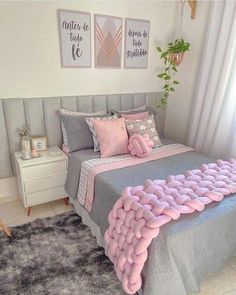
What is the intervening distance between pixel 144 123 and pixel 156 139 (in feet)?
0.71

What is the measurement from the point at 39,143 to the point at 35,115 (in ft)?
0.93

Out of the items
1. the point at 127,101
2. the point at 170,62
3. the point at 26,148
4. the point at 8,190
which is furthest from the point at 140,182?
the point at 170,62

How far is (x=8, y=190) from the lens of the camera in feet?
8.31

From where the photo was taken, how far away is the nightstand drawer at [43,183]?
7.16 feet

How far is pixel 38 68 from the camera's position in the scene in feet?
7.56

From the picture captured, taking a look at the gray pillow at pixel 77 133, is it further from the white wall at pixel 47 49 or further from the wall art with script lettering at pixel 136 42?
the wall art with script lettering at pixel 136 42

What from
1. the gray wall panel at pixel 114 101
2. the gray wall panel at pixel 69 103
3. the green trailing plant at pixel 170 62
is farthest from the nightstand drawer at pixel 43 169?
the green trailing plant at pixel 170 62

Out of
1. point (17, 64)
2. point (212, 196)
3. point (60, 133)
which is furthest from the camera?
point (60, 133)

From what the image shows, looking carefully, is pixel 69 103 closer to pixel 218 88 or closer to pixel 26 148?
pixel 26 148

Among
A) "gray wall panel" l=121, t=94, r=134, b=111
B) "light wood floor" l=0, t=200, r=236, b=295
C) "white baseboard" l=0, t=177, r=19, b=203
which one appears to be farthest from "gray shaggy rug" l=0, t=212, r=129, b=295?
"gray wall panel" l=121, t=94, r=134, b=111

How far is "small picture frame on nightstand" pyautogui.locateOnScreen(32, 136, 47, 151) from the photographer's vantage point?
2373 millimetres

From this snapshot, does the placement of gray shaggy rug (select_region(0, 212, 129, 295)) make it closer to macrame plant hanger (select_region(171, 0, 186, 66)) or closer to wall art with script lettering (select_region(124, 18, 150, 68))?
wall art with script lettering (select_region(124, 18, 150, 68))

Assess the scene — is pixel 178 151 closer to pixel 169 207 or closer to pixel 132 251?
pixel 169 207

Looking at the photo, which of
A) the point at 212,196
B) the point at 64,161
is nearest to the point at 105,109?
the point at 64,161
